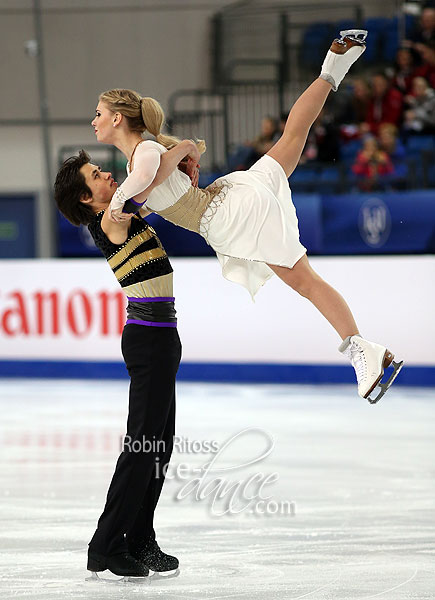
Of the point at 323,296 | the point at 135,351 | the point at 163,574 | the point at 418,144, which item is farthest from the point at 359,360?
the point at 418,144

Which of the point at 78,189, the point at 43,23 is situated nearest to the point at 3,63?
the point at 43,23

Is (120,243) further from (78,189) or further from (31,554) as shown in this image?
(31,554)

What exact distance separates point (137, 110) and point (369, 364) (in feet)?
3.79

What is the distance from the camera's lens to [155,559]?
352 cm

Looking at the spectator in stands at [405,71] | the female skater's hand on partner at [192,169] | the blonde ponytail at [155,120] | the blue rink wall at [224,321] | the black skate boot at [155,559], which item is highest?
the blonde ponytail at [155,120]

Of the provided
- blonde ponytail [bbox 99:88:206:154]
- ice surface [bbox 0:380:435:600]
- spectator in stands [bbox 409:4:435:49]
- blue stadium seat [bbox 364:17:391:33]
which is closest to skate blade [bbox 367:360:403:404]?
ice surface [bbox 0:380:435:600]

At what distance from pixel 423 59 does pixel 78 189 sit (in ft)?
26.0

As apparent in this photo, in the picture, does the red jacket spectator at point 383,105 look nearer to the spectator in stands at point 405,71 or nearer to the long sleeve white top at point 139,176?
the spectator in stands at point 405,71

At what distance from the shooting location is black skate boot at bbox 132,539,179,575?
350 cm

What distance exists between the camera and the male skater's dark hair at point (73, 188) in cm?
345

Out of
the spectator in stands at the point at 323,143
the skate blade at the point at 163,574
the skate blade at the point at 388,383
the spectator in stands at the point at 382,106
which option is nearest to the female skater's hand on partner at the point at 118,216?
the skate blade at the point at 388,383

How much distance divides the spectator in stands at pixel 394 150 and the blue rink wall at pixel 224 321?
4.90ft

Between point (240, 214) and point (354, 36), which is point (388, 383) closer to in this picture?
point (240, 214)

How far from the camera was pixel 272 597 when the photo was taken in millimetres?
3217
